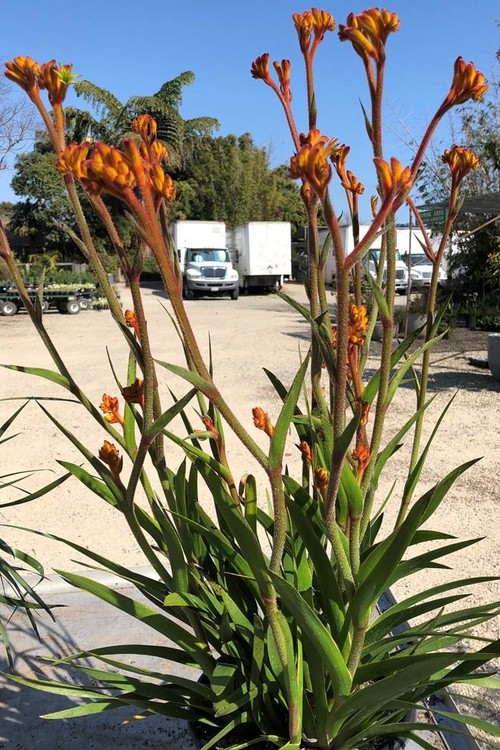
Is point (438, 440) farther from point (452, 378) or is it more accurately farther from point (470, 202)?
point (470, 202)

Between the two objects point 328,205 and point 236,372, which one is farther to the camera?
point 236,372

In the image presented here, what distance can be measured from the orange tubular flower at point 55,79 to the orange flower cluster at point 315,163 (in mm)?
394

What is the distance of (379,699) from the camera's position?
3.08ft

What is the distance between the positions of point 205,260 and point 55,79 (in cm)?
1977

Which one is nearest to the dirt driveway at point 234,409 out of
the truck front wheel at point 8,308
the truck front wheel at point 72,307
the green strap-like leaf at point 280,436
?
the green strap-like leaf at point 280,436

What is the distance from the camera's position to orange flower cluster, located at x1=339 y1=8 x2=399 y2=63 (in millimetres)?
805

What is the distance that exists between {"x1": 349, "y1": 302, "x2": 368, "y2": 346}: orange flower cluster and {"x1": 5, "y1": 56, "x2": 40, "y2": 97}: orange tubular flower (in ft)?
1.85

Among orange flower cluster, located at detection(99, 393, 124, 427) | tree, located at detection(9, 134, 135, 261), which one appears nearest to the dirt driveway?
orange flower cluster, located at detection(99, 393, 124, 427)

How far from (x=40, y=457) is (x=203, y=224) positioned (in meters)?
17.9

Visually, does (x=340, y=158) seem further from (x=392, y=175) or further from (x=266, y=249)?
(x=266, y=249)

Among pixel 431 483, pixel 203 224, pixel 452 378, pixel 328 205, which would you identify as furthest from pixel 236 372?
pixel 203 224

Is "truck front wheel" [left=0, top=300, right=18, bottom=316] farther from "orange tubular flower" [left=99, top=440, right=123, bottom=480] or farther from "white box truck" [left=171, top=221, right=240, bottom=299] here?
"orange tubular flower" [left=99, top=440, right=123, bottom=480]

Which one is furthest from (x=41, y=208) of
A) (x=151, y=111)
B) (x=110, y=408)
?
(x=110, y=408)

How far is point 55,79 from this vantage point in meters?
0.86
